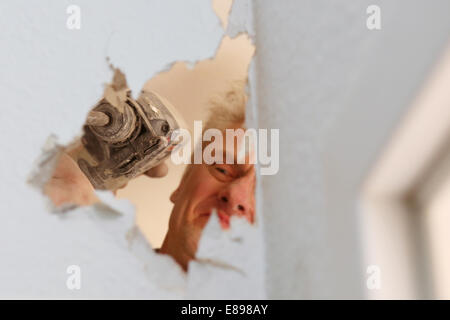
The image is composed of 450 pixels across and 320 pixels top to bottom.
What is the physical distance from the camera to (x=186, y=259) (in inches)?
39.1

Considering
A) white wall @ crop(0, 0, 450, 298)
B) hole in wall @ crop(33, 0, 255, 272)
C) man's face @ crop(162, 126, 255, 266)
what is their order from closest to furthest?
white wall @ crop(0, 0, 450, 298), hole in wall @ crop(33, 0, 255, 272), man's face @ crop(162, 126, 255, 266)

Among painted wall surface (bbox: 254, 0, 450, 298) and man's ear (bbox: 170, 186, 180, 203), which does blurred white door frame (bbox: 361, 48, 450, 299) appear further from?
man's ear (bbox: 170, 186, 180, 203)

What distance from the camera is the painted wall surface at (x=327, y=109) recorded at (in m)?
0.55

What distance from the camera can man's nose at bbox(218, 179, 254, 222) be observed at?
107cm

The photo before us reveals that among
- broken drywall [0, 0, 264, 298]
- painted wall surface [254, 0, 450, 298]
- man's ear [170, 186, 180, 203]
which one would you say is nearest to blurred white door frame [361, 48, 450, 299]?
painted wall surface [254, 0, 450, 298]

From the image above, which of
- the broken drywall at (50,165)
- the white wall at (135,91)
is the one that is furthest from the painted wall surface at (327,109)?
the broken drywall at (50,165)

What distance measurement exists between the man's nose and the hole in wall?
10 cm

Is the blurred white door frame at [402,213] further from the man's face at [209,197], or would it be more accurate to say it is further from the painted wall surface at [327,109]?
the man's face at [209,197]

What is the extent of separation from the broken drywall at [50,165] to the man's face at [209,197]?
0.12 ft

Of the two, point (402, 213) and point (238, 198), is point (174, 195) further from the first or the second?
point (402, 213)

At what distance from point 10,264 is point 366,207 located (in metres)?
0.54

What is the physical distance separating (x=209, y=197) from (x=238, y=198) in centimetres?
6

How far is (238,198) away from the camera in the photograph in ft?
3.56

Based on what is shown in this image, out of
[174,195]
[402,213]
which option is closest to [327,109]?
[402,213]
